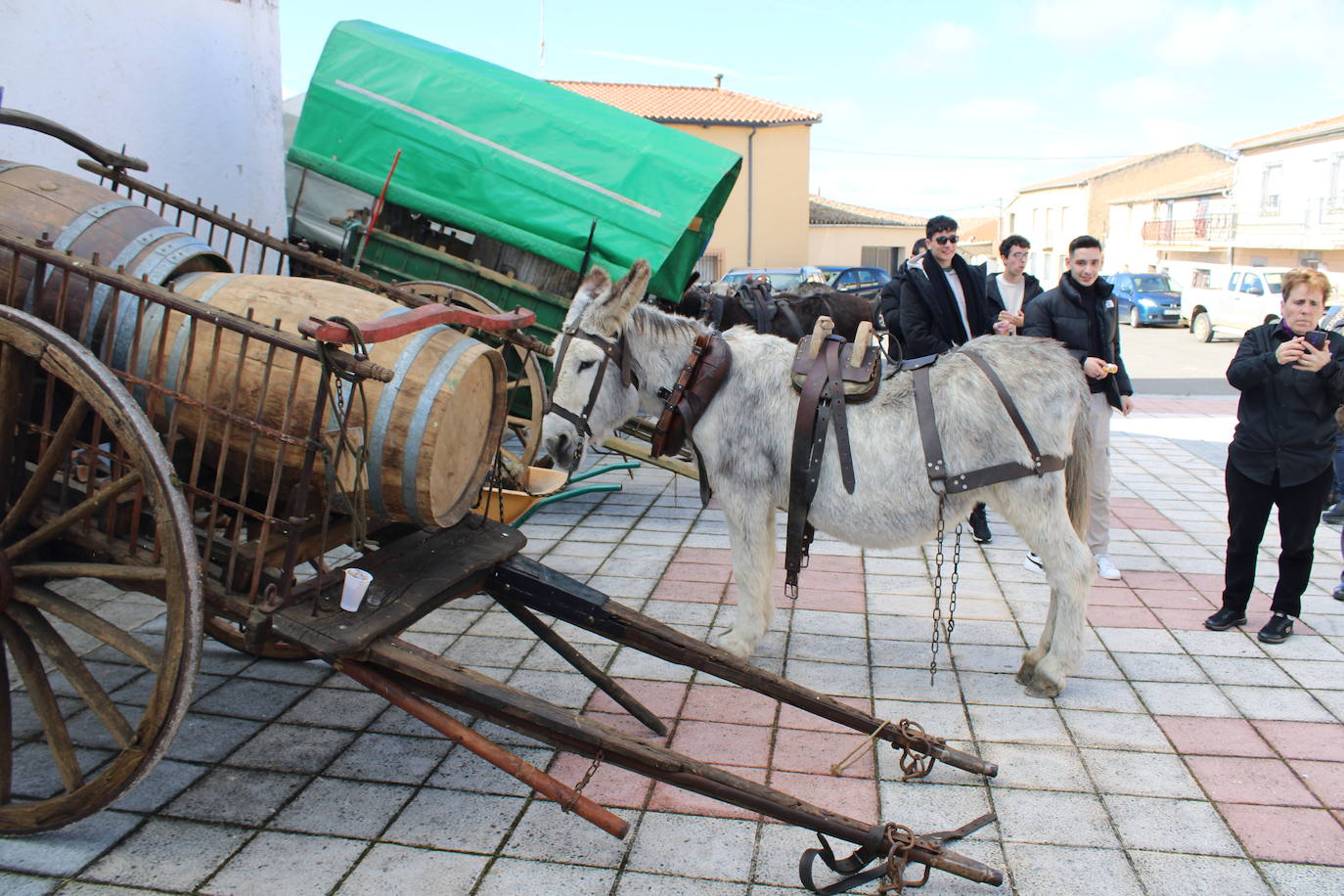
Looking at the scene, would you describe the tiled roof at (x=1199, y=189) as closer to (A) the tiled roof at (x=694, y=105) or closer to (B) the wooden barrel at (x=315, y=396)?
(A) the tiled roof at (x=694, y=105)

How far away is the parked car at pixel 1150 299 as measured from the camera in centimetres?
2820

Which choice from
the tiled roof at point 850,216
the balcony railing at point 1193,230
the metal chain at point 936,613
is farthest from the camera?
the tiled roof at point 850,216

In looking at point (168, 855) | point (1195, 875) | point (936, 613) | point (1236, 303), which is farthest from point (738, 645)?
point (1236, 303)

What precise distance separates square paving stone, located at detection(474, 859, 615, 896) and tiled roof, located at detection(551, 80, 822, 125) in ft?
113

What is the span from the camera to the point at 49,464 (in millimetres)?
2789

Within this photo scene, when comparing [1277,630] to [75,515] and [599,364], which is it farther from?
[75,515]

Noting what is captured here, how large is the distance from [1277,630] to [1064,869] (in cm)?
259

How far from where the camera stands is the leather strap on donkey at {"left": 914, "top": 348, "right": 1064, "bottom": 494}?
391cm

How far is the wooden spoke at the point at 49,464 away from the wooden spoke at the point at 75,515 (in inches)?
2.7

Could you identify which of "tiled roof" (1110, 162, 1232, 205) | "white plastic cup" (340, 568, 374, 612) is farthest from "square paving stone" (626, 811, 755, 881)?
"tiled roof" (1110, 162, 1232, 205)

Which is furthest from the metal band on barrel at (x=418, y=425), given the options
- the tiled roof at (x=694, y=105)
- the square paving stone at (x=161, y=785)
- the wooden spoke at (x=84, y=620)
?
the tiled roof at (x=694, y=105)

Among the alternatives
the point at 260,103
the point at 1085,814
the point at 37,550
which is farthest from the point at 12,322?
the point at 260,103

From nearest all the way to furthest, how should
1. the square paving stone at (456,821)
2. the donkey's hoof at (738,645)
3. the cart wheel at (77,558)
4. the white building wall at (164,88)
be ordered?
1. the cart wheel at (77,558)
2. the square paving stone at (456,821)
3. the donkey's hoof at (738,645)
4. the white building wall at (164,88)

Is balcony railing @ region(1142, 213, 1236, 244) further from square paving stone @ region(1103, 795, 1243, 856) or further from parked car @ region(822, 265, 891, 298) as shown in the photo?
square paving stone @ region(1103, 795, 1243, 856)
